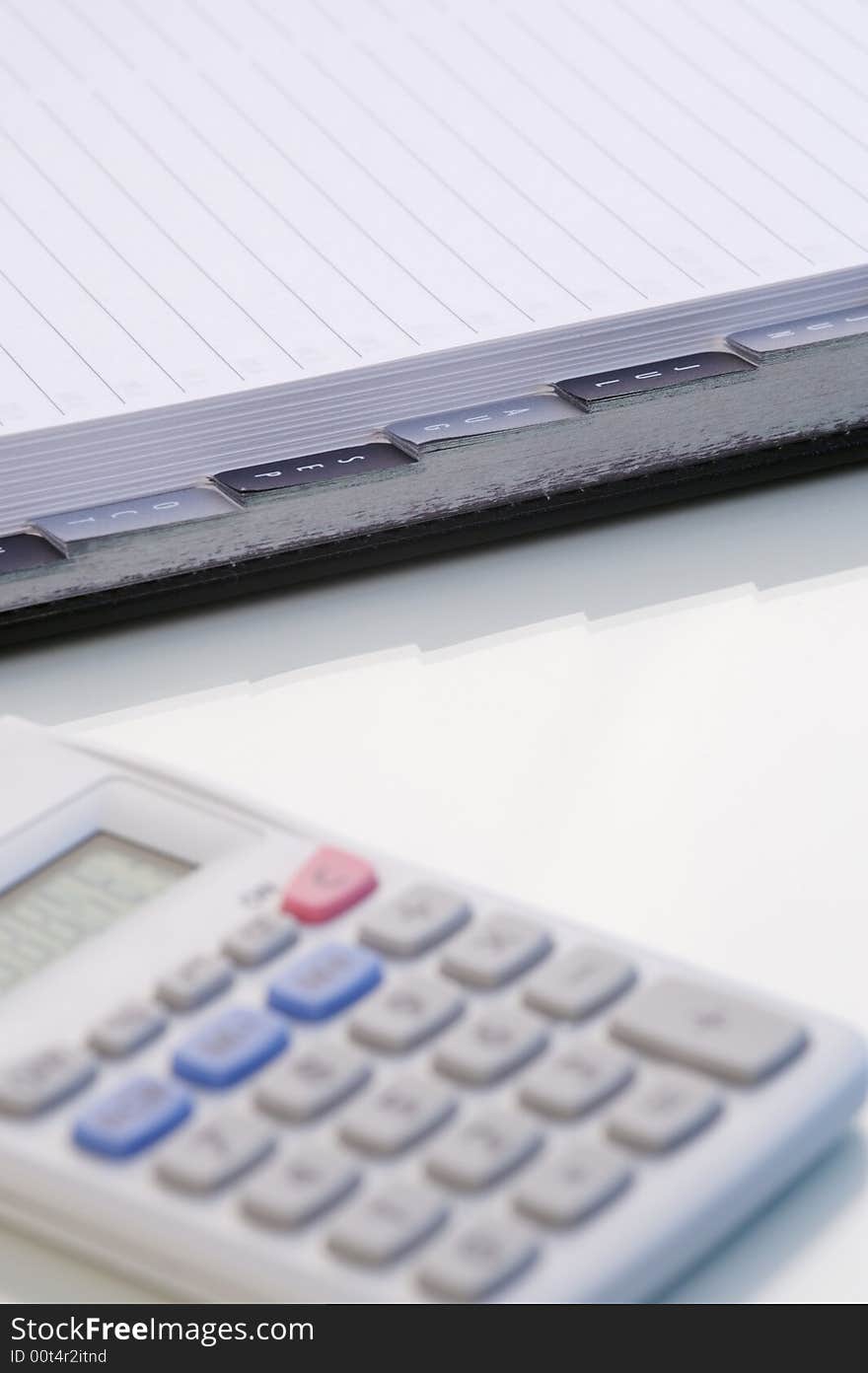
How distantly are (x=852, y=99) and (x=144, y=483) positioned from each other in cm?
27

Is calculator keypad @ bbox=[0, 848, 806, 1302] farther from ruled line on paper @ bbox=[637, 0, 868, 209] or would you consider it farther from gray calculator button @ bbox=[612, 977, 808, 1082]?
ruled line on paper @ bbox=[637, 0, 868, 209]

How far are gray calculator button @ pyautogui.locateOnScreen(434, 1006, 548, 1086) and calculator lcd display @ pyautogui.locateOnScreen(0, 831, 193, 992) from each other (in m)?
0.07

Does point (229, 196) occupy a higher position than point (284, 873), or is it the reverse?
point (229, 196)

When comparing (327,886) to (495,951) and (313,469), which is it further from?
(313,469)

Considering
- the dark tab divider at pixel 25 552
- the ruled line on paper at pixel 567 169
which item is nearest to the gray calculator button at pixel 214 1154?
the dark tab divider at pixel 25 552

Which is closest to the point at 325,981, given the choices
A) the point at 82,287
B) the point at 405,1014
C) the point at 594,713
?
the point at 405,1014

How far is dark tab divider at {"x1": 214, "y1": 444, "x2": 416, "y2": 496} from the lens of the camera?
1.47 ft

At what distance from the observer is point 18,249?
510 mm

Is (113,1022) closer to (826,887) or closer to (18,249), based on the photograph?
(826,887)

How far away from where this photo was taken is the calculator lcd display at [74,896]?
330 millimetres

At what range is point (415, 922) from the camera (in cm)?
31

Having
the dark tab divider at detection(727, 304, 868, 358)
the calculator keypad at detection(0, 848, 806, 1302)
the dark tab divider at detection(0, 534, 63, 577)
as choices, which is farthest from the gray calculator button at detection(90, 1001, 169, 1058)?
the dark tab divider at detection(727, 304, 868, 358)
